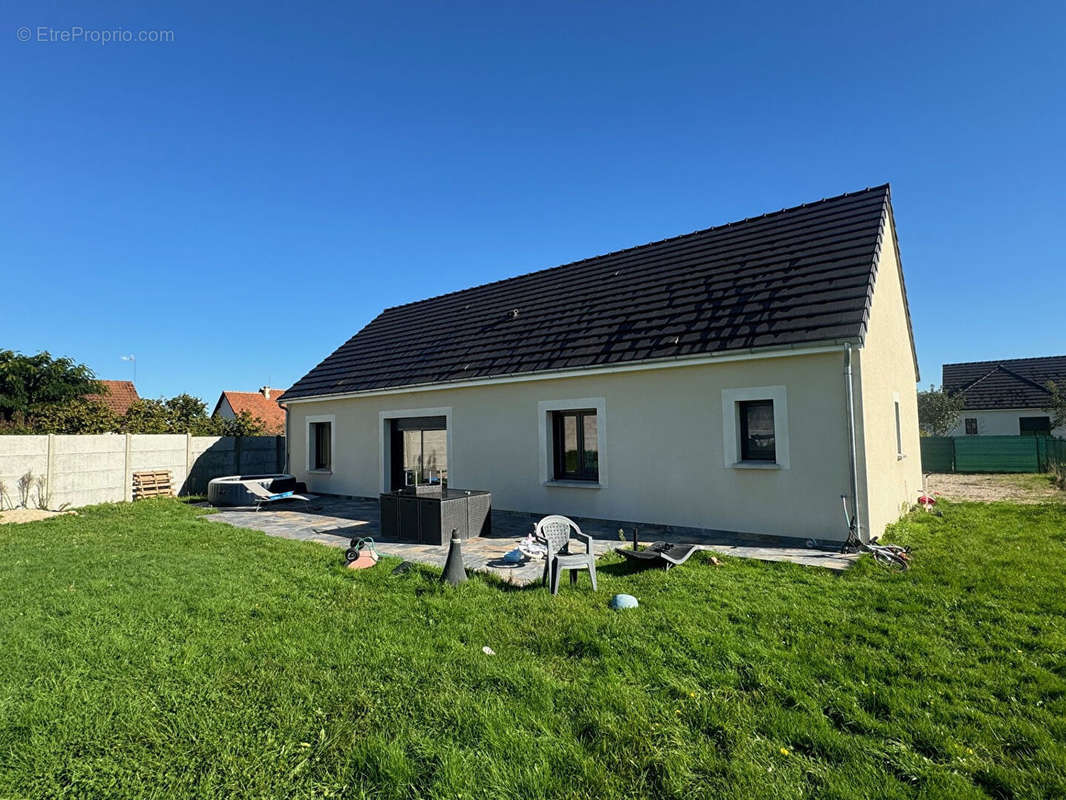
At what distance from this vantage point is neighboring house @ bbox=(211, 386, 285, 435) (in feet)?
156

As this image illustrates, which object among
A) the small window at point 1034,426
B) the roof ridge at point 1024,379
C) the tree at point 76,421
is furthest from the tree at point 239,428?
the roof ridge at point 1024,379

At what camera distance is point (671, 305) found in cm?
1066

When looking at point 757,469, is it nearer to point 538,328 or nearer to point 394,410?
point 538,328

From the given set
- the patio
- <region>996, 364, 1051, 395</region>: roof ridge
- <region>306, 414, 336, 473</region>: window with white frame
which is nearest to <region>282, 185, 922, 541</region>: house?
the patio

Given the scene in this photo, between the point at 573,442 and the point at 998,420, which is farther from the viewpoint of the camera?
the point at 998,420

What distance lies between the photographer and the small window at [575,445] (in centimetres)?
1088

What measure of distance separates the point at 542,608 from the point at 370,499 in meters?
10.7

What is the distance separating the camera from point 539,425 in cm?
1144

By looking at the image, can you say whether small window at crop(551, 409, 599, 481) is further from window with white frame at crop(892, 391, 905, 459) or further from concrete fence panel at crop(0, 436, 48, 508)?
concrete fence panel at crop(0, 436, 48, 508)

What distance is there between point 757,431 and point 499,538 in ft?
16.7

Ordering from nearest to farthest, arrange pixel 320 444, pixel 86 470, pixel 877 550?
1. pixel 877 550
2. pixel 86 470
3. pixel 320 444

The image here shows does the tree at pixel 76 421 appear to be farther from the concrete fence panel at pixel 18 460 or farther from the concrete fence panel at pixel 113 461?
the concrete fence panel at pixel 18 460

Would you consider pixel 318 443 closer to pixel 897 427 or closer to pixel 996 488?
pixel 897 427
